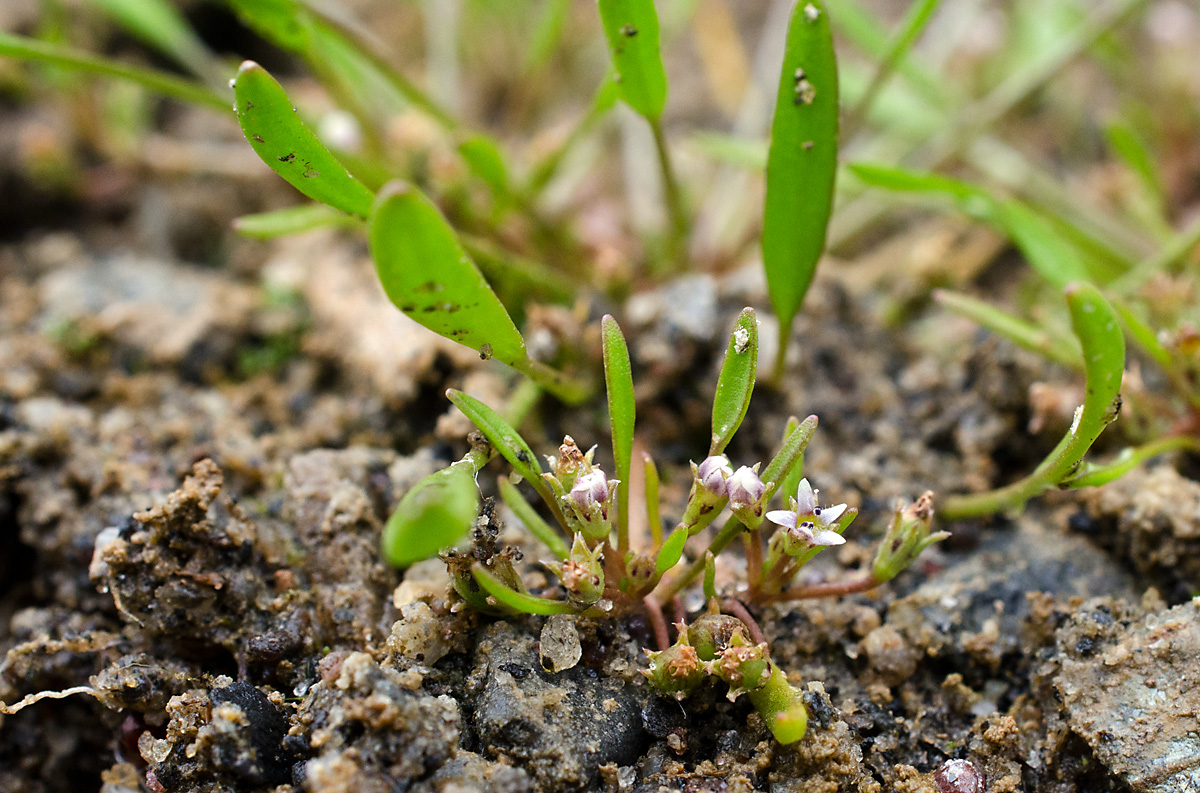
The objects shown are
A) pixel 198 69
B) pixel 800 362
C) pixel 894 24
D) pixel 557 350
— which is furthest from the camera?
pixel 894 24

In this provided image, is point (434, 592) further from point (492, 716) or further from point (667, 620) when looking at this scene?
point (667, 620)

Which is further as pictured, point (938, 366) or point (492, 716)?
point (938, 366)

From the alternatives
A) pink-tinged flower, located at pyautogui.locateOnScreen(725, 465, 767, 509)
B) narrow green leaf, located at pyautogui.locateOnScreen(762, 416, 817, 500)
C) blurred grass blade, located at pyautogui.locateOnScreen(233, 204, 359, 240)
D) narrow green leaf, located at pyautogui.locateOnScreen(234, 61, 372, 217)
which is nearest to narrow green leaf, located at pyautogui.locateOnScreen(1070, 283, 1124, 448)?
narrow green leaf, located at pyautogui.locateOnScreen(762, 416, 817, 500)

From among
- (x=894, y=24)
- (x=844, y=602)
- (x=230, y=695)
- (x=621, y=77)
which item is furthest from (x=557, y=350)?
(x=894, y=24)

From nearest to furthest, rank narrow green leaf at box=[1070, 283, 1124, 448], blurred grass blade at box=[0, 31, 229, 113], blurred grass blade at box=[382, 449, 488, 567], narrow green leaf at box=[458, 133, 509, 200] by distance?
1. blurred grass blade at box=[382, 449, 488, 567]
2. narrow green leaf at box=[1070, 283, 1124, 448]
3. blurred grass blade at box=[0, 31, 229, 113]
4. narrow green leaf at box=[458, 133, 509, 200]

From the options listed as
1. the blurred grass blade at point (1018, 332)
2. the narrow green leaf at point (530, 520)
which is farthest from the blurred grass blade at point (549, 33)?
the narrow green leaf at point (530, 520)

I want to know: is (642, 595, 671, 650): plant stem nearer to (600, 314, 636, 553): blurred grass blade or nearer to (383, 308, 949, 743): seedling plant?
(383, 308, 949, 743): seedling plant

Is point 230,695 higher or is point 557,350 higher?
point 557,350
